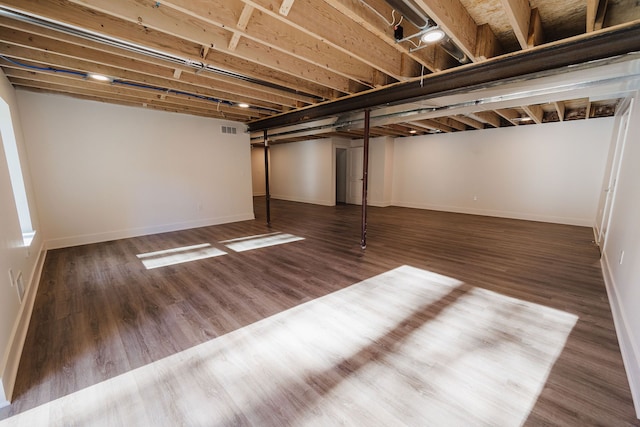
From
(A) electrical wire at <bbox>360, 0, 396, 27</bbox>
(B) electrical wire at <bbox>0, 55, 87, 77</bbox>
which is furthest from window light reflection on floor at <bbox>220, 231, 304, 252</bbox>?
(A) electrical wire at <bbox>360, 0, 396, 27</bbox>

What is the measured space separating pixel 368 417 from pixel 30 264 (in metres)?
3.84

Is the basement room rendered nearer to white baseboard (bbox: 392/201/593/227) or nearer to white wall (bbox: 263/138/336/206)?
white baseboard (bbox: 392/201/593/227)

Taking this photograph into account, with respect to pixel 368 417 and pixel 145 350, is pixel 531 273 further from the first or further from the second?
pixel 145 350

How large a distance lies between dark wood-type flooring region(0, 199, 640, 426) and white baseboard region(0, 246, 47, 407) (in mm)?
49

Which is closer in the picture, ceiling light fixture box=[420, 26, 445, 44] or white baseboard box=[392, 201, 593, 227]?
ceiling light fixture box=[420, 26, 445, 44]

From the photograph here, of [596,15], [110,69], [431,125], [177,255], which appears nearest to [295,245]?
[177,255]

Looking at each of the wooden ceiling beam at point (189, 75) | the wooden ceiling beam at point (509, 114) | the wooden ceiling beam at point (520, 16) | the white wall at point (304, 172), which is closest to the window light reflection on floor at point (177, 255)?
the wooden ceiling beam at point (189, 75)

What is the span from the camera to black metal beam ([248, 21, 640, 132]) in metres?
2.08

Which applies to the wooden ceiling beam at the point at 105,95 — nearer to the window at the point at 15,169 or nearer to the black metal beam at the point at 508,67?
the window at the point at 15,169

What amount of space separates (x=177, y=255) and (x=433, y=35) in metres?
4.17

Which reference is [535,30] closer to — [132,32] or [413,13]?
[413,13]

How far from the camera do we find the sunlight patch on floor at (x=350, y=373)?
1.37 m

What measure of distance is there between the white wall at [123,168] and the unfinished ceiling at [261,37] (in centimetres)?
70

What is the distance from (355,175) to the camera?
9.34m
